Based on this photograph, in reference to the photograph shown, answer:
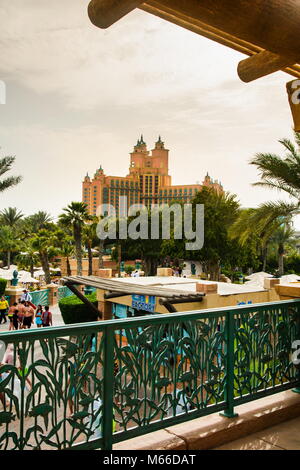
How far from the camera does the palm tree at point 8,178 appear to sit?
81.4 feet

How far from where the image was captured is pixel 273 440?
315cm

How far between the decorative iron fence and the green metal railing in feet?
70.9

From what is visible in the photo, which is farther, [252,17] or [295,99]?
[295,99]

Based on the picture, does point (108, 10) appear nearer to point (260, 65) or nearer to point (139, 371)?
point (260, 65)

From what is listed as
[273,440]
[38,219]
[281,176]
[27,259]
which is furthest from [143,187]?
[273,440]

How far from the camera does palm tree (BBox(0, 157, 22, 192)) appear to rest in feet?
81.4

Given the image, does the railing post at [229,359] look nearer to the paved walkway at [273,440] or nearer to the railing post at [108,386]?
the paved walkway at [273,440]

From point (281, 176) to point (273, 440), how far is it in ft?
37.0

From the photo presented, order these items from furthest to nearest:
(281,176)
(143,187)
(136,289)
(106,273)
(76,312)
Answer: (143,187)
(106,273)
(76,312)
(281,176)
(136,289)

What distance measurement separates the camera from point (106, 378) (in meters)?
2.63

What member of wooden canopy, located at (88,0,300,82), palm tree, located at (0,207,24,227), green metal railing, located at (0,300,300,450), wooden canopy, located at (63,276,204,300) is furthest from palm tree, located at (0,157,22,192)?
palm tree, located at (0,207,24,227)

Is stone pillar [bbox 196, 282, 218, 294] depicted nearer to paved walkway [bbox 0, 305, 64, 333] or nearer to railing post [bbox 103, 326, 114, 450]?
paved walkway [bbox 0, 305, 64, 333]
